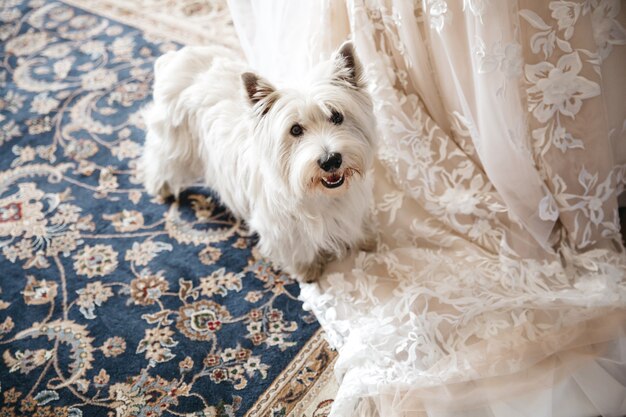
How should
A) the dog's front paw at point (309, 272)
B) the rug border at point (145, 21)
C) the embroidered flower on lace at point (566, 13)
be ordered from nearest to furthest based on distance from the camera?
the embroidered flower on lace at point (566, 13)
the dog's front paw at point (309, 272)
the rug border at point (145, 21)

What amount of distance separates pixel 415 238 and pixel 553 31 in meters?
0.86

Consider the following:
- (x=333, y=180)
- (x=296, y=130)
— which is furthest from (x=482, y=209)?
(x=296, y=130)

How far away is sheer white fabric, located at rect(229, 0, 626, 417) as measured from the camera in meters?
1.64

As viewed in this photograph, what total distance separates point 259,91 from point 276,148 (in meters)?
0.17

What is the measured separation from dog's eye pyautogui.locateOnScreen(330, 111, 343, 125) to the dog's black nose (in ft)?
0.37

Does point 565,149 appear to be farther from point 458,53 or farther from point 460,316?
point 460,316

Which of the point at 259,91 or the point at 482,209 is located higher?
the point at 259,91

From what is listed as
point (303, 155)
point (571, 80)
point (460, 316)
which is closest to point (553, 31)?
point (571, 80)

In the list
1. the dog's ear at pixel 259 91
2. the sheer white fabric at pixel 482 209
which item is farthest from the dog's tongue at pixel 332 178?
the sheer white fabric at pixel 482 209

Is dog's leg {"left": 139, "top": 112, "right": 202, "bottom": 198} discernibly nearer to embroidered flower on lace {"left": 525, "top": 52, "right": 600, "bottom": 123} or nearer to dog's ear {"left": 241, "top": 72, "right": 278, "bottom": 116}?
dog's ear {"left": 241, "top": 72, "right": 278, "bottom": 116}

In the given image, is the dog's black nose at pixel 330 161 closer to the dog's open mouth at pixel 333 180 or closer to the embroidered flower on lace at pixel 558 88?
the dog's open mouth at pixel 333 180

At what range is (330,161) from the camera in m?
1.63

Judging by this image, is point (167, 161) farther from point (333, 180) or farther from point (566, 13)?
point (566, 13)

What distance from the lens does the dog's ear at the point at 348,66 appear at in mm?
1635
